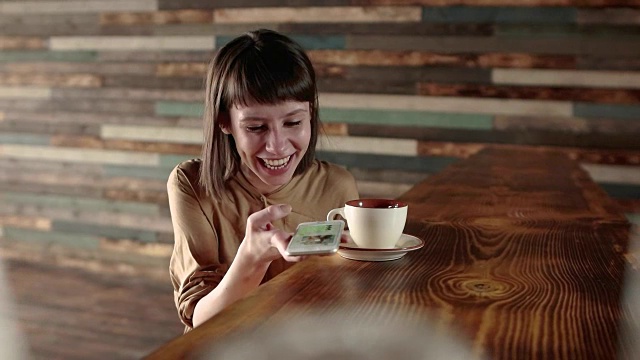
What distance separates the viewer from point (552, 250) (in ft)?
4.26

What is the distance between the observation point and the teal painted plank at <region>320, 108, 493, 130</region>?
151 inches

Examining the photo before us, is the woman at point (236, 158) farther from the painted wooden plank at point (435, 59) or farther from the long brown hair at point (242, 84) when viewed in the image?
the painted wooden plank at point (435, 59)

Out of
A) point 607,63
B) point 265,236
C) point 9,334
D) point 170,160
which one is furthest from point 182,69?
point 265,236

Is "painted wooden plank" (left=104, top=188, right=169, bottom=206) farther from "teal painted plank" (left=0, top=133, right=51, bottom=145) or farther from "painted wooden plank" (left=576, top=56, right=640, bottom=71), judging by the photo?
"painted wooden plank" (left=576, top=56, right=640, bottom=71)

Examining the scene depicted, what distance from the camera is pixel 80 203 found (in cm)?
472

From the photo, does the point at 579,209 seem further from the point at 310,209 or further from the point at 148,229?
the point at 148,229

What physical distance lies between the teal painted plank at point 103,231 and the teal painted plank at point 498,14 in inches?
83.9

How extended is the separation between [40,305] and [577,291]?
11.6ft

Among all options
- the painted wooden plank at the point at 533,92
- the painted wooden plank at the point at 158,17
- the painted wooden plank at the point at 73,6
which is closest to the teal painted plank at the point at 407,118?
the painted wooden plank at the point at 533,92

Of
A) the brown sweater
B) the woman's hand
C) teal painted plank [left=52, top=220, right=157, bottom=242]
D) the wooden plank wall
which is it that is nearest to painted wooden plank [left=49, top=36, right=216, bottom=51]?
the wooden plank wall

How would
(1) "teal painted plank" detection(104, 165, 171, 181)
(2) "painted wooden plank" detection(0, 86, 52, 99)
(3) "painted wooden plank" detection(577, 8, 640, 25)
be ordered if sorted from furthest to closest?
(2) "painted wooden plank" detection(0, 86, 52, 99), (1) "teal painted plank" detection(104, 165, 171, 181), (3) "painted wooden plank" detection(577, 8, 640, 25)

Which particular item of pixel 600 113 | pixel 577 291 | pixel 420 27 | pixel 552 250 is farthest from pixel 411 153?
pixel 577 291

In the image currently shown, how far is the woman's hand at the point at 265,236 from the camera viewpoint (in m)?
1.18

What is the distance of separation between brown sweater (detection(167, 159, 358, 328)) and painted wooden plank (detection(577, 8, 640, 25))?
2.27 meters
